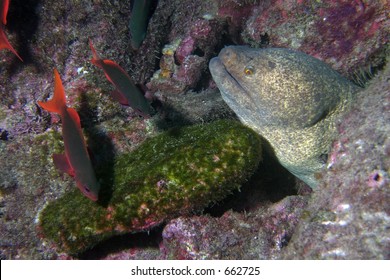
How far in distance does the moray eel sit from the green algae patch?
2.06ft

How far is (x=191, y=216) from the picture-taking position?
3115 millimetres

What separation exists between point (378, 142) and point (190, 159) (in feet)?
5.76

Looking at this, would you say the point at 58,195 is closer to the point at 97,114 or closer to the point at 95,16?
the point at 97,114

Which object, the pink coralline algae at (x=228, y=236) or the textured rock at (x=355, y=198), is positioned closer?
the textured rock at (x=355, y=198)

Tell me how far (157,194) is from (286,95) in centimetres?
193

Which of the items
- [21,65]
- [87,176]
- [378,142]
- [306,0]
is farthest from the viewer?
[306,0]

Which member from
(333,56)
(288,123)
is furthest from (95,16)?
(333,56)

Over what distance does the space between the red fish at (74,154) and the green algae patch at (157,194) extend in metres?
0.44

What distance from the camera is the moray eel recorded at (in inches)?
132

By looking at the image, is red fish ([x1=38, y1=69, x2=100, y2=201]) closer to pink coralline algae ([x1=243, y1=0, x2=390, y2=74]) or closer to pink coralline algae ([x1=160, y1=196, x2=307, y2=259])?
pink coralline algae ([x1=160, y1=196, x2=307, y2=259])

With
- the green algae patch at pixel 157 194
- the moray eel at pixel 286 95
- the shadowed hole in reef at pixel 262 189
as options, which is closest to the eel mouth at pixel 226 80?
the moray eel at pixel 286 95

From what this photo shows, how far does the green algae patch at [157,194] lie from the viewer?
2.86 metres

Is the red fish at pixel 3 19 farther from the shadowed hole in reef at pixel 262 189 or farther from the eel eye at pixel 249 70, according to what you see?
the shadowed hole in reef at pixel 262 189

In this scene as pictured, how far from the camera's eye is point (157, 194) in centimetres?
288
